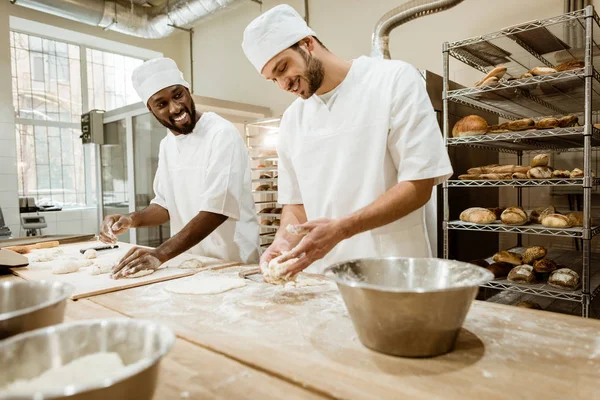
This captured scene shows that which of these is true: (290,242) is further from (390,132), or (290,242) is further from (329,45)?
(329,45)

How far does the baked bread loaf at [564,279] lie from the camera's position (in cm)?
206

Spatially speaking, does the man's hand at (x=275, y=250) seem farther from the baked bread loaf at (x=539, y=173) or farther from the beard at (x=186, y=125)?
the baked bread loaf at (x=539, y=173)

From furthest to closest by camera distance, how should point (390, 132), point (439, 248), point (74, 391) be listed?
point (439, 248) < point (390, 132) < point (74, 391)

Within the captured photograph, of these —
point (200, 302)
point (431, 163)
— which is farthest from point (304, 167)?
point (200, 302)

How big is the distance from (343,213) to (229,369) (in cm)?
89

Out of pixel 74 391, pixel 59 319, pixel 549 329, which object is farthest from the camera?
pixel 549 329

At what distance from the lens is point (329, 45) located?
4.20 meters

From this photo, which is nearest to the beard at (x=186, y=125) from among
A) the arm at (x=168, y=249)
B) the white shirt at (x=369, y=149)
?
the arm at (x=168, y=249)

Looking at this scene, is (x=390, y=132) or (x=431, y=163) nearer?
(x=431, y=163)

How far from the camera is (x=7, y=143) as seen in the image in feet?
14.6

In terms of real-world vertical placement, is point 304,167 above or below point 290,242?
above

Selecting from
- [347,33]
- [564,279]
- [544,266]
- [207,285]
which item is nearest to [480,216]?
[544,266]

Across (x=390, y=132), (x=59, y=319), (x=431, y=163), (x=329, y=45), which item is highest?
(x=329, y=45)

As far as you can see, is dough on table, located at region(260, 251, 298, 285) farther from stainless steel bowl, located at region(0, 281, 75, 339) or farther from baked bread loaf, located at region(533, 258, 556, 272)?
baked bread loaf, located at region(533, 258, 556, 272)
